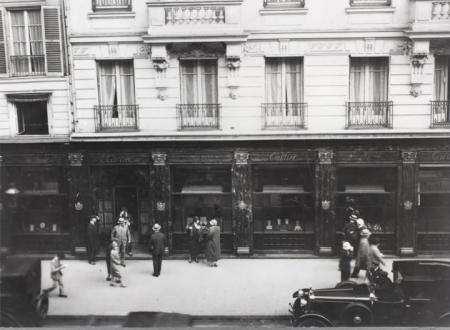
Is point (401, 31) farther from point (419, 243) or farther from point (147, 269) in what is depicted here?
point (147, 269)

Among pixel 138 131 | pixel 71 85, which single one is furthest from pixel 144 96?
pixel 71 85

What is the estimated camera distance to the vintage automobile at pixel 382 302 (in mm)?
5793

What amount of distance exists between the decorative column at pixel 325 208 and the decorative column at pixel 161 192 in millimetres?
2117

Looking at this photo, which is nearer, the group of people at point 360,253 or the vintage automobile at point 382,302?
the vintage automobile at point 382,302

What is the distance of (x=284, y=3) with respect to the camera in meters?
6.14

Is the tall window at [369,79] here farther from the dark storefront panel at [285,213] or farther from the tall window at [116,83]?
the tall window at [116,83]

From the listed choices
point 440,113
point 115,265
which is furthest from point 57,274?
point 440,113

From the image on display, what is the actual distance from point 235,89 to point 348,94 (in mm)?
1555

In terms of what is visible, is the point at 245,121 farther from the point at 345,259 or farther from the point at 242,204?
the point at 345,259

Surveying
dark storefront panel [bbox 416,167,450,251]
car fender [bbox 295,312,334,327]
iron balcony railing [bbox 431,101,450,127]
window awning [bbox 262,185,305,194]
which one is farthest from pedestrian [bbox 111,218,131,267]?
iron balcony railing [bbox 431,101,450,127]

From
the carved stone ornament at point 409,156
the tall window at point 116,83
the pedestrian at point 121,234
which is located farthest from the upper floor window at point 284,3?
the pedestrian at point 121,234

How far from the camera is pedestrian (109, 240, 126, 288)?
6.16 metres

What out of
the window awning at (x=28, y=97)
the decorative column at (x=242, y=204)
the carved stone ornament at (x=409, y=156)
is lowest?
the decorative column at (x=242, y=204)

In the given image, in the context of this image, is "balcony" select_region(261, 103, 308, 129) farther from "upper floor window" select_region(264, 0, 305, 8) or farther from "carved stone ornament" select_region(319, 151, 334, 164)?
"upper floor window" select_region(264, 0, 305, 8)
